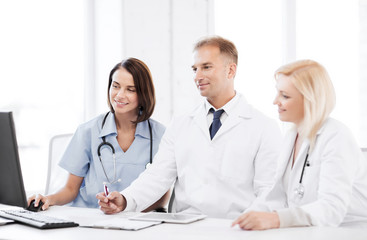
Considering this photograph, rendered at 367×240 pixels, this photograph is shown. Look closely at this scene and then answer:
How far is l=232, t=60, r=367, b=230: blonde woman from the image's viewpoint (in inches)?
60.3

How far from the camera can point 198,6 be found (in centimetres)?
377

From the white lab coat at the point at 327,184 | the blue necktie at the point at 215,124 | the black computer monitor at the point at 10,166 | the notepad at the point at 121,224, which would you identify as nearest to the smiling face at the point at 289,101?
the white lab coat at the point at 327,184

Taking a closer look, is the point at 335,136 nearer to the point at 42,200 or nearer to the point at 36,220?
the point at 36,220

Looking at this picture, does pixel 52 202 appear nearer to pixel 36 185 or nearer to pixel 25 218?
pixel 25 218

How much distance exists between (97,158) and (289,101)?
105 centimetres

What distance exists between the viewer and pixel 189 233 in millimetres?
1490

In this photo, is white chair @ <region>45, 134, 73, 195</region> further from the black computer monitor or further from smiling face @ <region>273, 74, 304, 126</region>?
smiling face @ <region>273, 74, 304, 126</region>

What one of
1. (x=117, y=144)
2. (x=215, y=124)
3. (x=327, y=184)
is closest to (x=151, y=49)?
(x=117, y=144)

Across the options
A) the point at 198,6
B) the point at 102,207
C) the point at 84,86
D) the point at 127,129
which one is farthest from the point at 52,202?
the point at 198,6

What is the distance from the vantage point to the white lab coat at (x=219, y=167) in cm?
215

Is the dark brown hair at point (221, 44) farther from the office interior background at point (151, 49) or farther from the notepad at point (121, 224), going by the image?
the office interior background at point (151, 49)

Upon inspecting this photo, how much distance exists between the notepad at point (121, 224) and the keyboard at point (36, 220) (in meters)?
0.07

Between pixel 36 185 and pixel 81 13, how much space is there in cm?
128

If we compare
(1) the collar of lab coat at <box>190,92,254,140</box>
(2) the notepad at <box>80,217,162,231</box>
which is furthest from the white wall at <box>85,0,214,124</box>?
(2) the notepad at <box>80,217,162,231</box>
